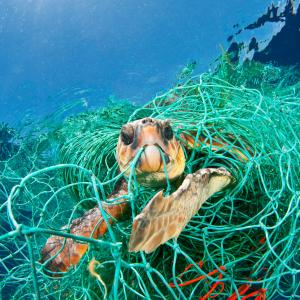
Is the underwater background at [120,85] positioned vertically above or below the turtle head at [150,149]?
above

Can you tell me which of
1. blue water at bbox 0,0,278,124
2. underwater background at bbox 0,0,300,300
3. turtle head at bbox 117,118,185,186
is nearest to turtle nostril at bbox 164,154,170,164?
turtle head at bbox 117,118,185,186

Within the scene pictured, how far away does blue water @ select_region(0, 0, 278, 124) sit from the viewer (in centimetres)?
905

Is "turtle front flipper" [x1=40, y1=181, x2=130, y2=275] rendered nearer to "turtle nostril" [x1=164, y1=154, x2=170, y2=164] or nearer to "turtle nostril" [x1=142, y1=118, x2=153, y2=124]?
"turtle nostril" [x1=164, y1=154, x2=170, y2=164]

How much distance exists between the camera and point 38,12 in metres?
10.2

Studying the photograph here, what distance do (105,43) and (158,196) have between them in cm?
1159

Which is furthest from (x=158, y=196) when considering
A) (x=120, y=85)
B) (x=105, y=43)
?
(x=105, y=43)

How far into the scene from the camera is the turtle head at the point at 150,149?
1.30 m

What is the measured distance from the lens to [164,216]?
86 centimetres

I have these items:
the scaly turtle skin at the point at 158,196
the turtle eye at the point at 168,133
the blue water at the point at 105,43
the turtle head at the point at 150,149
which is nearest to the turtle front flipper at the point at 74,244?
the scaly turtle skin at the point at 158,196

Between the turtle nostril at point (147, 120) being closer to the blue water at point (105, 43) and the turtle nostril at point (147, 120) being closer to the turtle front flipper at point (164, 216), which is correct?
the turtle front flipper at point (164, 216)

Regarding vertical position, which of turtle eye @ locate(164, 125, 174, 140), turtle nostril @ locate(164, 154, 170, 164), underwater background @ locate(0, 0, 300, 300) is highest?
underwater background @ locate(0, 0, 300, 300)

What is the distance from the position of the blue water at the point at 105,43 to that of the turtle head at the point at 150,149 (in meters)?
7.35

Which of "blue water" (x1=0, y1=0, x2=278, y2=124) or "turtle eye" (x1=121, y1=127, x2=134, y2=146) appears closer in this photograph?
"turtle eye" (x1=121, y1=127, x2=134, y2=146)

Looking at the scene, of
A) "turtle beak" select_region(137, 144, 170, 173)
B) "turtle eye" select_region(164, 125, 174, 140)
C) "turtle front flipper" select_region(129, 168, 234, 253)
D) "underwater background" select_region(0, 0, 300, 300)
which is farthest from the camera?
"underwater background" select_region(0, 0, 300, 300)
